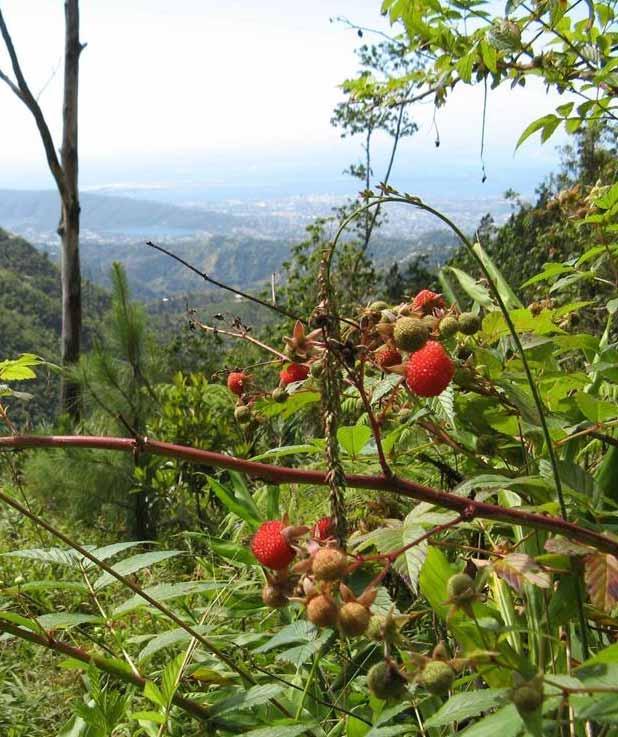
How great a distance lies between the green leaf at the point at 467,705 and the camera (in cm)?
49

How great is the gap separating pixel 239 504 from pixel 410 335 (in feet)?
2.20

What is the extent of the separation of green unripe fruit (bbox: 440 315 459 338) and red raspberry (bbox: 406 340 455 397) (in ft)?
0.29

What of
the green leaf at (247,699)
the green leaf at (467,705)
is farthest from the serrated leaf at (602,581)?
the green leaf at (247,699)

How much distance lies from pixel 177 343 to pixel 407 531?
8.95 meters

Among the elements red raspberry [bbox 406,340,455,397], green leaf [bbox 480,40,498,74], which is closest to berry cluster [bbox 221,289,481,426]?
red raspberry [bbox 406,340,455,397]

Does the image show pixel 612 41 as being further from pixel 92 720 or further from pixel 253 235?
pixel 253 235

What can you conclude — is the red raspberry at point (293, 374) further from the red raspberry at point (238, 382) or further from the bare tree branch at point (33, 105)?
the bare tree branch at point (33, 105)

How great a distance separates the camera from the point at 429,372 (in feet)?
2.13

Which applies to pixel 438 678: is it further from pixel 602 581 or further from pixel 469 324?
pixel 469 324

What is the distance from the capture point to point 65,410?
515cm

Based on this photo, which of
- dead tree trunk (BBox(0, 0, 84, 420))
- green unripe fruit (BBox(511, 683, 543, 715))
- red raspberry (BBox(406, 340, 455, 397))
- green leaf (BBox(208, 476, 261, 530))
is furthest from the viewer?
dead tree trunk (BBox(0, 0, 84, 420))

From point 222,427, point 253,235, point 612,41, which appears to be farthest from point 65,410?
point 253,235

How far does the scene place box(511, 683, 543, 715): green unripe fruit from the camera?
1.38ft

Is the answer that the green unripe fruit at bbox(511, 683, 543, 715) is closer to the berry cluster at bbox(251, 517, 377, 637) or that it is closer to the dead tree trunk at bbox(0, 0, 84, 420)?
the berry cluster at bbox(251, 517, 377, 637)
